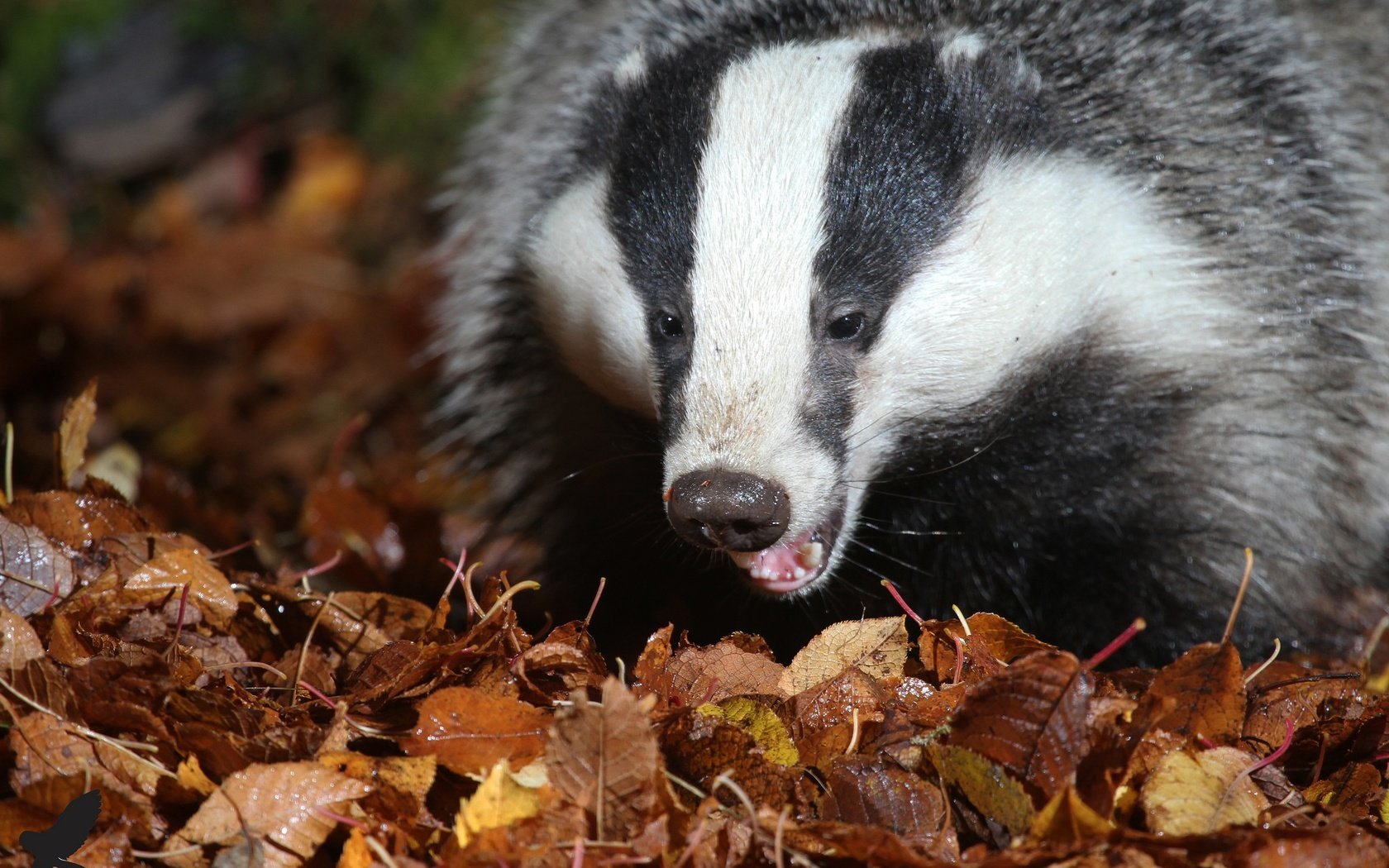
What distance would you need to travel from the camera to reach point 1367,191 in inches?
124

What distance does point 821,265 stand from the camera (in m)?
2.49

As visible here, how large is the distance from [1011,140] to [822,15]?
0.55 metres

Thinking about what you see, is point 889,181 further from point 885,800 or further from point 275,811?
point 275,811

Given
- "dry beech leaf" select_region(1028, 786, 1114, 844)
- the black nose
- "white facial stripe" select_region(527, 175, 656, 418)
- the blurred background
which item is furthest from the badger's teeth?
the blurred background

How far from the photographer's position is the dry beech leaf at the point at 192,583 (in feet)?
8.31

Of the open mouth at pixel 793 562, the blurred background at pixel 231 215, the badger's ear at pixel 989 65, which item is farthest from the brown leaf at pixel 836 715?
the blurred background at pixel 231 215

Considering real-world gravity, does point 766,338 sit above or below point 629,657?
above

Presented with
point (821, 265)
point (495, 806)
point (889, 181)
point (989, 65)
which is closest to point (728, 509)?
point (821, 265)

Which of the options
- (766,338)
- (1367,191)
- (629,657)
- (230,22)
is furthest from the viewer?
(230,22)

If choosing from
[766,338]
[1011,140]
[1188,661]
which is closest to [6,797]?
[766,338]

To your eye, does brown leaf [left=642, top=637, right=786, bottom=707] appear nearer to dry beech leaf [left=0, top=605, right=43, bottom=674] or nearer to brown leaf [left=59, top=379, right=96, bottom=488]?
dry beech leaf [left=0, top=605, right=43, bottom=674]

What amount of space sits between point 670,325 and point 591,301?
24 centimetres

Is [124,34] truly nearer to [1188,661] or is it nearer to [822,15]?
[822,15]

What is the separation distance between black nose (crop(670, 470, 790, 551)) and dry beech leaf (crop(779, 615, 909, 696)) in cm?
23
